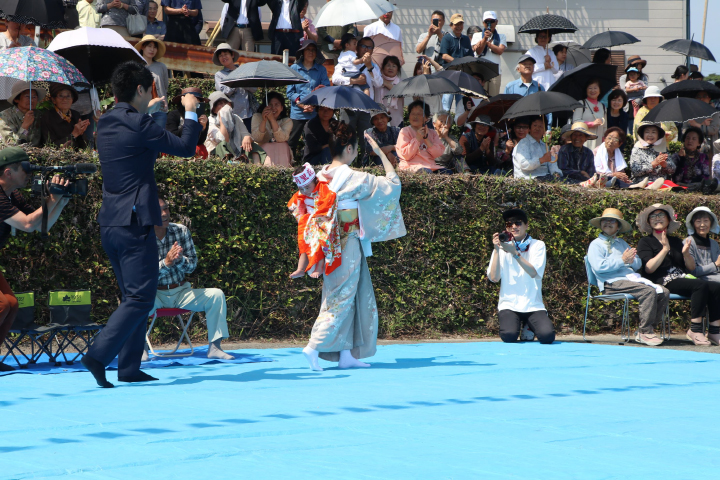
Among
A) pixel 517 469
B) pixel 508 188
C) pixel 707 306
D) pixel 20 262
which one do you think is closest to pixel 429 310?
pixel 508 188

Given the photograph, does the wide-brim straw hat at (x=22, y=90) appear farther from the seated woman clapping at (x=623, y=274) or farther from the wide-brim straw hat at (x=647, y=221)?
the wide-brim straw hat at (x=647, y=221)

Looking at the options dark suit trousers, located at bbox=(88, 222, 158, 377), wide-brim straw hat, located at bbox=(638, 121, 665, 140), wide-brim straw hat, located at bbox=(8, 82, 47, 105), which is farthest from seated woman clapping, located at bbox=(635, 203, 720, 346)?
wide-brim straw hat, located at bbox=(8, 82, 47, 105)

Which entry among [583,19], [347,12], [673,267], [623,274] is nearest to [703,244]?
[673,267]

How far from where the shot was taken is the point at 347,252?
649 centimetres

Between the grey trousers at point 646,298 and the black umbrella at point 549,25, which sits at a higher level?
the black umbrella at point 549,25

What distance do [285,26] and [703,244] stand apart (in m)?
7.02

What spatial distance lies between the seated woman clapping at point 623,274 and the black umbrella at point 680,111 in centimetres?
268

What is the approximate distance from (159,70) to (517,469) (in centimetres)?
863

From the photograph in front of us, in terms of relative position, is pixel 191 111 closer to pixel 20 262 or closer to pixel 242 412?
pixel 242 412

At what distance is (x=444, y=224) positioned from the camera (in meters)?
9.12

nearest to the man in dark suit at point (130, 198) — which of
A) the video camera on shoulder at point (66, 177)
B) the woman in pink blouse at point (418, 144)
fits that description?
the video camera on shoulder at point (66, 177)

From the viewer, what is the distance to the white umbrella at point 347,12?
12023 millimetres

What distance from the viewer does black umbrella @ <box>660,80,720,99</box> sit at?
12.8 metres

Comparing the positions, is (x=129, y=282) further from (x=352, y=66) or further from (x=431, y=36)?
(x=431, y=36)
